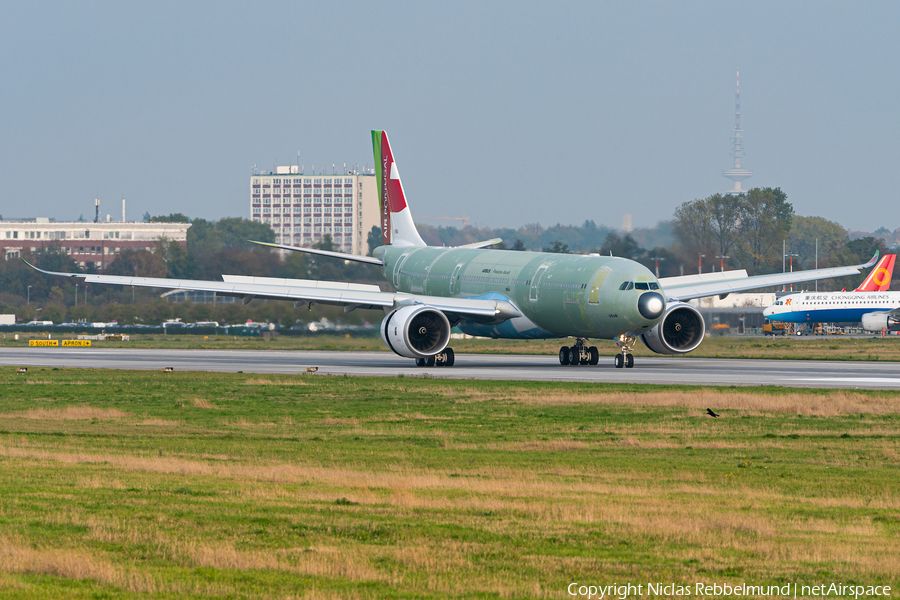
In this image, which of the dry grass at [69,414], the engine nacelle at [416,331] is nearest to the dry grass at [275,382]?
the engine nacelle at [416,331]

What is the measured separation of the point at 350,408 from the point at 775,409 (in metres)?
10.7

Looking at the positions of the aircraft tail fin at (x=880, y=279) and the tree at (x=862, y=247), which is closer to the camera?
the aircraft tail fin at (x=880, y=279)

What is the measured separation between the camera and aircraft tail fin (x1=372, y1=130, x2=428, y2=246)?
6191cm

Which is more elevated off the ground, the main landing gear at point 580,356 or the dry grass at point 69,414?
the main landing gear at point 580,356

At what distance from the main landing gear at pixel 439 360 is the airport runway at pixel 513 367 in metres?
0.40

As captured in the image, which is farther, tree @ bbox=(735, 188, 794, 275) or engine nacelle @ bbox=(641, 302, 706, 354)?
tree @ bbox=(735, 188, 794, 275)

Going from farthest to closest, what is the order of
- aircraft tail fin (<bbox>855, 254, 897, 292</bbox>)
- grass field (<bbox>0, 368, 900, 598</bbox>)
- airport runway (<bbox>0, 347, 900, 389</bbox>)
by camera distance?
aircraft tail fin (<bbox>855, 254, 897, 292</bbox>) → airport runway (<bbox>0, 347, 900, 389</bbox>) → grass field (<bbox>0, 368, 900, 598</bbox>)

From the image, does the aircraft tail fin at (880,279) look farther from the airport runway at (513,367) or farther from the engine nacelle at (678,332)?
the engine nacelle at (678,332)

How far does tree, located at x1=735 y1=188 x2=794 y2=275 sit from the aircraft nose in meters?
72.1

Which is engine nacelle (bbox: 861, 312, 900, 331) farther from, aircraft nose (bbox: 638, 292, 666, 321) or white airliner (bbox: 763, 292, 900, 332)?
aircraft nose (bbox: 638, 292, 666, 321)

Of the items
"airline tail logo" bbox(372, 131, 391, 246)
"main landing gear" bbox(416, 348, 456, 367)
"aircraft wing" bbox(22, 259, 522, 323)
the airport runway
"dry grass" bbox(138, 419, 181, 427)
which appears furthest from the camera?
"airline tail logo" bbox(372, 131, 391, 246)

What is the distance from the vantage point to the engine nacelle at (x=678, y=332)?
46.5 m

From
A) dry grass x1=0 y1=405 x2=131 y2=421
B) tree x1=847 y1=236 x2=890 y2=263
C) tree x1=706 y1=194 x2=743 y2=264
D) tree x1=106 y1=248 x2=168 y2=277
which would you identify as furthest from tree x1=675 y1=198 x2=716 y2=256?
dry grass x1=0 y1=405 x2=131 y2=421

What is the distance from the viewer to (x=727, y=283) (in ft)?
171
